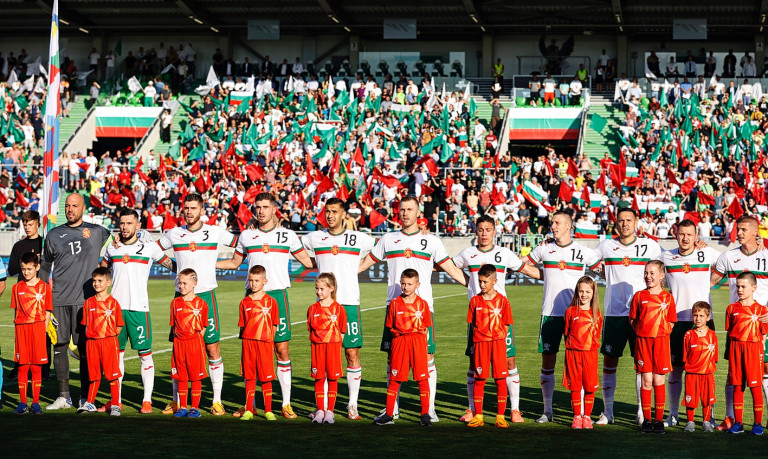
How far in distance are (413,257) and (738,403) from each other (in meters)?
3.27

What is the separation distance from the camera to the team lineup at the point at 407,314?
9633mm

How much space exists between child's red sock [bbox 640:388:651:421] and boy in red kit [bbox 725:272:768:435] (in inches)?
29.8

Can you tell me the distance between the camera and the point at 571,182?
101ft

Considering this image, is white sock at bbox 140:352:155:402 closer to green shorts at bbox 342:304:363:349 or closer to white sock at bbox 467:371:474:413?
green shorts at bbox 342:304:363:349

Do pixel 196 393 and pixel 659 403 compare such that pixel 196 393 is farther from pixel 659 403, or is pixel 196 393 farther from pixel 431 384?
pixel 659 403

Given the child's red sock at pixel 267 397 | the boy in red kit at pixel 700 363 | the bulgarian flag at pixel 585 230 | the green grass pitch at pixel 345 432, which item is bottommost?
the green grass pitch at pixel 345 432

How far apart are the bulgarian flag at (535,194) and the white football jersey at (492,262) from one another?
20.1 metres

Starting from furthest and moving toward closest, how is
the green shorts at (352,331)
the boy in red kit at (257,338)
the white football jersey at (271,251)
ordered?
the white football jersey at (271,251), the green shorts at (352,331), the boy in red kit at (257,338)

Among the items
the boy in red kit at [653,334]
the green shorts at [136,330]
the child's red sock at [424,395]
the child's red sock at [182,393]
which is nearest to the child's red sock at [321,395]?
the child's red sock at [424,395]

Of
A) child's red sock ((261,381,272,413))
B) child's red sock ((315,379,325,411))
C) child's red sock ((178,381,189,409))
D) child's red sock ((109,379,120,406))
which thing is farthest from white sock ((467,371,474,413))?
child's red sock ((109,379,120,406))

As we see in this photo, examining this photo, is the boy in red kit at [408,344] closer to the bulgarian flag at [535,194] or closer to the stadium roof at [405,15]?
the bulgarian flag at [535,194]

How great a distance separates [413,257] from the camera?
10.2 m

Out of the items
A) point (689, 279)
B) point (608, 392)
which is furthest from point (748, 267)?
point (608, 392)

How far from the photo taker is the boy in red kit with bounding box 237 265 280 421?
32.7ft
